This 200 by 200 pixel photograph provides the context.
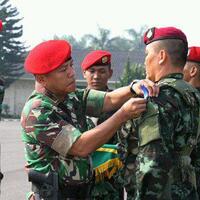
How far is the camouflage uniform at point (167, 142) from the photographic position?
2.53 meters

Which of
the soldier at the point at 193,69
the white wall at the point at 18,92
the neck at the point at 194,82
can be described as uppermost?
the soldier at the point at 193,69

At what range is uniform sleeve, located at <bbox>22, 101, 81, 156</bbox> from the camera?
9.15 feet

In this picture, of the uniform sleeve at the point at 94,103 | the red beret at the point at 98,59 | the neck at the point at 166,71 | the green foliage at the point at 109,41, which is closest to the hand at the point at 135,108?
the neck at the point at 166,71

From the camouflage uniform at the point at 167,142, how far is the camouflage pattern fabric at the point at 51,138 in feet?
1.34

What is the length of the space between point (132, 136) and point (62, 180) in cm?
48

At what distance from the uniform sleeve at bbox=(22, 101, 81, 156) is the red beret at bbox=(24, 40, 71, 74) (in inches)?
8.6

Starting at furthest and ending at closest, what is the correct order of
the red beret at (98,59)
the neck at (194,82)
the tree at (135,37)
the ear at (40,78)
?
the tree at (135,37) → the red beret at (98,59) → the neck at (194,82) → the ear at (40,78)

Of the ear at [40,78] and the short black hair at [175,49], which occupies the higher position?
the short black hair at [175,49]

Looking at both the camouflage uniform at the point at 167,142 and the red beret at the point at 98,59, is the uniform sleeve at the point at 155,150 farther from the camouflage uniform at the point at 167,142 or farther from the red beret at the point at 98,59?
the red beret at the point at 98,59

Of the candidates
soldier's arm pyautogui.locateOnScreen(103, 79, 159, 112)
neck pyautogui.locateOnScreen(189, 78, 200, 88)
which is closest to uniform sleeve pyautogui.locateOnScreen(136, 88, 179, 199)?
soldier's arm pyautogui.locateOnScreen(103, 79, 159, 112)

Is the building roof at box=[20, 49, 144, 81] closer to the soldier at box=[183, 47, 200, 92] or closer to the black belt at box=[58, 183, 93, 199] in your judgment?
the soldier at box=[183, 47, 200, 92]

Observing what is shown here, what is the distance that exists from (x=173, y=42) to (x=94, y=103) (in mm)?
812

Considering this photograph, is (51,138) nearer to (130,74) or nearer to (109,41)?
(130,74)

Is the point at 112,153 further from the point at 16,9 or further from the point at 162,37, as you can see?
the point at 16,9
